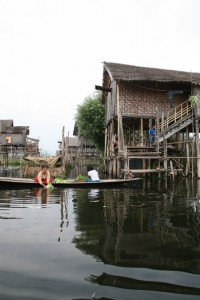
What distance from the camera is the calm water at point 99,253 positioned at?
3.21 meters

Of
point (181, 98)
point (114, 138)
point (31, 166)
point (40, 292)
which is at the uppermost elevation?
point (181, 98)

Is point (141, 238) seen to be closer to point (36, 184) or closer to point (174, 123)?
point (36, 184)

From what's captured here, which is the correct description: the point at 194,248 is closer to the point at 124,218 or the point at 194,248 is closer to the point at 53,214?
the point at 124,218

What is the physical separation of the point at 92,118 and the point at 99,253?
29474mm

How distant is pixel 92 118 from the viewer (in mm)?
33375

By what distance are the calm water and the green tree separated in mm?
25012

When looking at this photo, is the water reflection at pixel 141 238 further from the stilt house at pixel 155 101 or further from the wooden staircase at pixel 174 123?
the stilt house at pixel 155 101

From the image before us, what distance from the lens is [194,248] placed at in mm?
4602

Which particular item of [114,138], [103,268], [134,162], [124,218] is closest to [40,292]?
[103,268]

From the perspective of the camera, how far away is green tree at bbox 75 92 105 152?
32.7 meters

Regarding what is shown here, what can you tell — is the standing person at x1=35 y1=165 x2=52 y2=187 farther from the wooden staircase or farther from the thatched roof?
the thatched roof

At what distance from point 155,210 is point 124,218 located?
4.83 ft

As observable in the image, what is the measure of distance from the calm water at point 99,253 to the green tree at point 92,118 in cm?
2501

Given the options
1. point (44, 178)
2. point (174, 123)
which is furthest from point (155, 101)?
point (44, 178)
